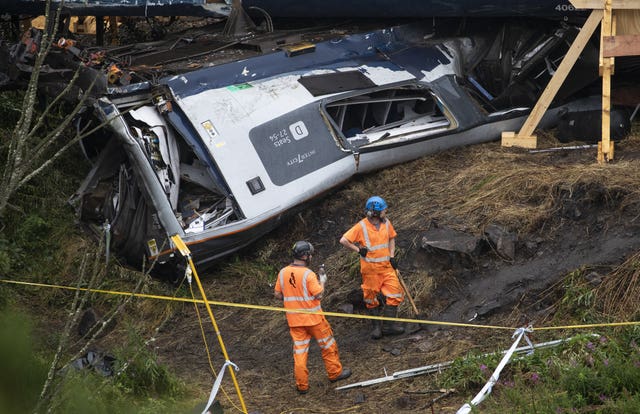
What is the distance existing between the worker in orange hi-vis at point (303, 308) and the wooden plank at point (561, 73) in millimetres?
4397

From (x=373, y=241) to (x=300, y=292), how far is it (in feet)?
3.53

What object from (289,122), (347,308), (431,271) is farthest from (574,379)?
(289,122)

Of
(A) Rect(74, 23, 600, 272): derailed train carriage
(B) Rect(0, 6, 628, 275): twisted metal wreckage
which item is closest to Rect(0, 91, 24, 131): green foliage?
(B) Rect(0, 6, 628, 275): twisted metal wreckage

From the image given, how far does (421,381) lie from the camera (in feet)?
25.4

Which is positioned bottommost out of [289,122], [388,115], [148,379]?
[148,379]

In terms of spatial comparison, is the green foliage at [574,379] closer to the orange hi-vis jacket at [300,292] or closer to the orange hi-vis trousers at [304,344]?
the orange hi-vis trousers at [304,344]

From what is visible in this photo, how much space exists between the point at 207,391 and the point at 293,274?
4.65 feet


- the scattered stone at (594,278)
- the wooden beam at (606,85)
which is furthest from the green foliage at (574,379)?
the wooden beam at (606,85)

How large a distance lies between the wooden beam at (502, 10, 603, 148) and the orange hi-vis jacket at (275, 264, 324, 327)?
455 cm

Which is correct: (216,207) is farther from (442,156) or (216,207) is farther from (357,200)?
(442,156)

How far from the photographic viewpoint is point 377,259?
862cm

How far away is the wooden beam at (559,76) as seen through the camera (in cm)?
1053

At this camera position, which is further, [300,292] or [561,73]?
[561,73]

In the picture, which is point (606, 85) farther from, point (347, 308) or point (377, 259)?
point (347, 308)
